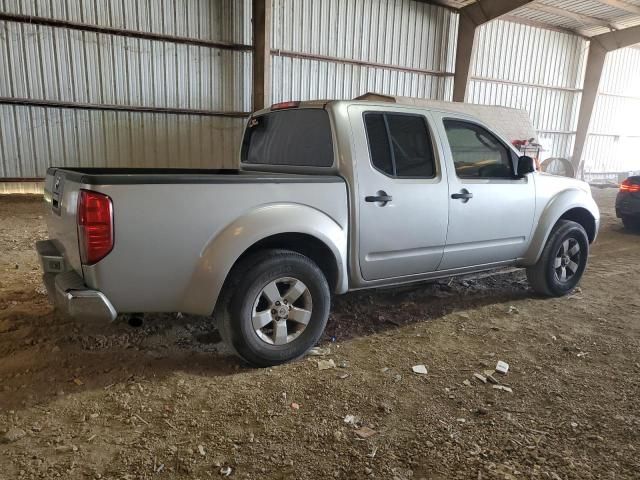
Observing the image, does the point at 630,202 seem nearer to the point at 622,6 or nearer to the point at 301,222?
the point at 301,222

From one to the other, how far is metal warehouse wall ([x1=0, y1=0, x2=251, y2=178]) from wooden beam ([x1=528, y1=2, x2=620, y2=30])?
9660mm

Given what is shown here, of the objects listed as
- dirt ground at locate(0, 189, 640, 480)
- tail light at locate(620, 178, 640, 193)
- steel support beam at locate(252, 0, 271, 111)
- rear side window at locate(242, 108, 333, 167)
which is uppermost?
steel support beam at locate(252, 0, 271, 111)

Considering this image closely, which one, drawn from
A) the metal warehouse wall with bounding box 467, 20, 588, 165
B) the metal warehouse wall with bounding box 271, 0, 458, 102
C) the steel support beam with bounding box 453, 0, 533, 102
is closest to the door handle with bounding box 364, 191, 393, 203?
the metal warehouse wall with bounding box 271, 0, 458, 102

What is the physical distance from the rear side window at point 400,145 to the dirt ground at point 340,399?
137 centimetres

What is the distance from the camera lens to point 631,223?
8.92 metres

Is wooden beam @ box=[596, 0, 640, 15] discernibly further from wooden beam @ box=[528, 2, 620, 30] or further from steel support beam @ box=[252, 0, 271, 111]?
steel support beam @ box=[252, 0, 271, 111]

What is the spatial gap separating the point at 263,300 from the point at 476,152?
236 cm

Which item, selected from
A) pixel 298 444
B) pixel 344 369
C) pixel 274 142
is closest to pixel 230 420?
pixel 298 444

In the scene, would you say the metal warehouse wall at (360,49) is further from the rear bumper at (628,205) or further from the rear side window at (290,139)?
the rear side window at (290,139)

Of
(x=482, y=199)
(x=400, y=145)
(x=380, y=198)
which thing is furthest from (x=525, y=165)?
(x=380, y=198)

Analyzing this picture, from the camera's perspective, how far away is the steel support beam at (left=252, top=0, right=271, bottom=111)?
427 inches

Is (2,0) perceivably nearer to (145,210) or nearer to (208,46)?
(208,46)

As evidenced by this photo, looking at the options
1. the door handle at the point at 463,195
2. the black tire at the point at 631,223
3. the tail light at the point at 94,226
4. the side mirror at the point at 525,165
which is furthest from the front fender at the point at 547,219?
the black tire at the point at 631,223

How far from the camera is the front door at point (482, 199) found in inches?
155
